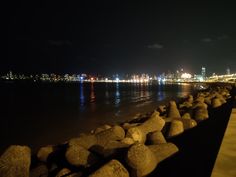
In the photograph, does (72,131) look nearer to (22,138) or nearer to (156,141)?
(22,138)

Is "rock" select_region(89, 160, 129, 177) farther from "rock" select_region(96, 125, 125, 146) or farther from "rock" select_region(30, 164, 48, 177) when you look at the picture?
"rock" select_region(96, 125, 125, 146)

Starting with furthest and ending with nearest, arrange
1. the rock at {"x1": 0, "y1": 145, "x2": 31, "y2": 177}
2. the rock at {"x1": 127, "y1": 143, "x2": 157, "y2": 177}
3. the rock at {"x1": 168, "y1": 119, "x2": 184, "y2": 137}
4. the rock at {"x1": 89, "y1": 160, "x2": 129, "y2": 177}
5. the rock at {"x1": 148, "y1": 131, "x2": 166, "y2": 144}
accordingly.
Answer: the rock at {"x1": 168, "y1": 119, "x2": 184, "y2": 137} → the rock at {"x1": 148, "y1": 131, "x2": 166, "y2": 144} → the rock at {"x1": 0, "y1": 145, "x2": 31, "y2": 177} → the rock at {"x1": 127, "y1": 143, "x2": 157, "y2": 177} → the rock at {"x1": 89, "y1": 160, "x2": 129, "y2": 177}

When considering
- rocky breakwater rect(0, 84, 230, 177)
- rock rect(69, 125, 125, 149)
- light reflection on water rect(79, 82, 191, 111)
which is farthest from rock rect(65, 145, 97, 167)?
light reflection on water rect(79, 82, 191, 111)

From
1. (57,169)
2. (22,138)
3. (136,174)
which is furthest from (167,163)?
(22,138)

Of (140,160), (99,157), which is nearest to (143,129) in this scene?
(99,157)

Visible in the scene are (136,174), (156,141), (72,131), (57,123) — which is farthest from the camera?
(57,123)

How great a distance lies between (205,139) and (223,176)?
3.69 metres

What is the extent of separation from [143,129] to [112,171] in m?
3.64

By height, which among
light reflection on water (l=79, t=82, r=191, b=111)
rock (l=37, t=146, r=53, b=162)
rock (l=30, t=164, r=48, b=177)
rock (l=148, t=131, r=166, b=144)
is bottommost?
light reflection on water (l=79, t=82, r=191, b=111)

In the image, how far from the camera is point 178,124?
8750 millimetres

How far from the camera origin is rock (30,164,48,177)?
6.34m

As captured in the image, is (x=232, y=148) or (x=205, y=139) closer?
(x=232, y=148)

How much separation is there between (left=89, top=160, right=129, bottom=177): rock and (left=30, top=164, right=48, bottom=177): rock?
1.98 meters

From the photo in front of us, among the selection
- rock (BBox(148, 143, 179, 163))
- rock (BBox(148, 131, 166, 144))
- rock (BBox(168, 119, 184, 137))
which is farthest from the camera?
rock (BBox(168, 119, 184, 137))
